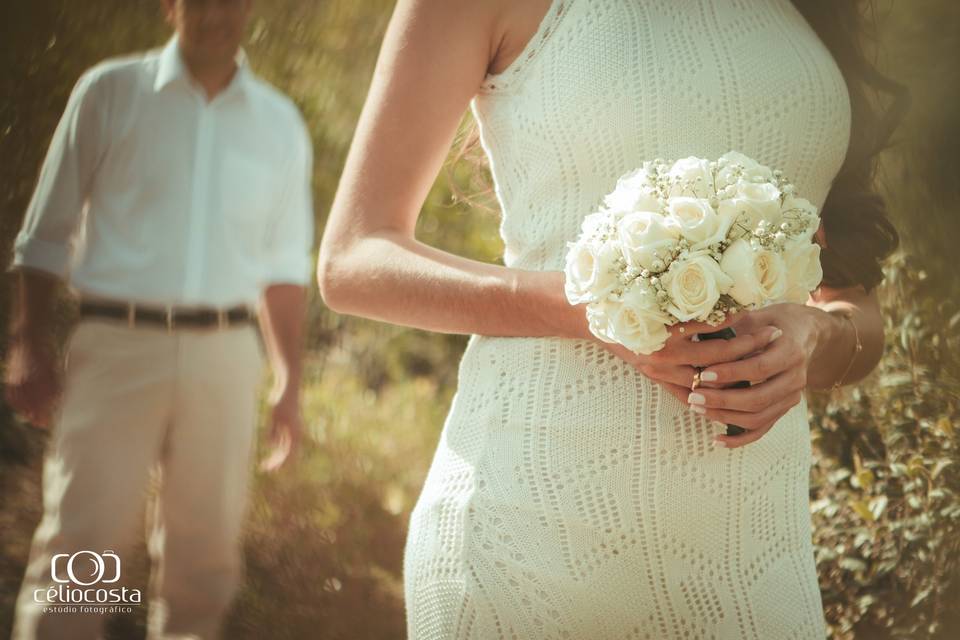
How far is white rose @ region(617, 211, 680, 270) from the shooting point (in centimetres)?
93

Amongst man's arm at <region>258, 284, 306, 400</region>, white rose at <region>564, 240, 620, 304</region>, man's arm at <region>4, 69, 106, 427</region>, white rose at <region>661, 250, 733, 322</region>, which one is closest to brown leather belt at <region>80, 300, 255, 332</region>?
man's arm at <region>4, 69, 106, 427</region>

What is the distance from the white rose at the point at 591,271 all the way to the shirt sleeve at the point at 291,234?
76.9 inches

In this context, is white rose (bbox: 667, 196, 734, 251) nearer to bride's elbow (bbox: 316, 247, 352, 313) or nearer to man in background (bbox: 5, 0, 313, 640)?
bride's elbow (bbox: 316, 247, 352, 313)

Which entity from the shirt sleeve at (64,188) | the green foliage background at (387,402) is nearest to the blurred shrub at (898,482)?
the green foliage background at (387,402)

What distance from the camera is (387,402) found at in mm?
4516

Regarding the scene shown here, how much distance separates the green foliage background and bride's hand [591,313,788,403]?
58 centimetres

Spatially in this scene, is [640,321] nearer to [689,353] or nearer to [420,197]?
[689,353]

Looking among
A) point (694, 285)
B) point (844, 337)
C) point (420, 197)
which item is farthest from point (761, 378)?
point (420, 197)

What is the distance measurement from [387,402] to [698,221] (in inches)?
145

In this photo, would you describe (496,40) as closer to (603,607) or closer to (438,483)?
(438,483)

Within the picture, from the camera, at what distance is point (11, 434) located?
109 inches

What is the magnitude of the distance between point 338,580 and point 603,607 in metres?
2.89

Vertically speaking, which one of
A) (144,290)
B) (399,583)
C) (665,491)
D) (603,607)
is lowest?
(399,583)

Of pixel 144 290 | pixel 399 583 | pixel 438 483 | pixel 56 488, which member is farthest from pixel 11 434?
pixel 438 483
